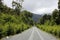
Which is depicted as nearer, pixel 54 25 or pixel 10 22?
pixel 10 22

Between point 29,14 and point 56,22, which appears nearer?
point 56,22

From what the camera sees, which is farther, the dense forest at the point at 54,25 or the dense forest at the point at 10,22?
the dense forest at the point at 54,25

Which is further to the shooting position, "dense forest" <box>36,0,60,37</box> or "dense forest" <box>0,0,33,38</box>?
"dense forest" <box>36,0,60,37</box>

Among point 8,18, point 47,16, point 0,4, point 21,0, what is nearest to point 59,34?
point 8,18

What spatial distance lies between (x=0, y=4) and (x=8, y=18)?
16.7m

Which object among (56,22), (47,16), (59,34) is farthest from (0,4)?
(47,16)

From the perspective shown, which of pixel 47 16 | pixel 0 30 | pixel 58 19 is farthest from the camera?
pixel 47 16

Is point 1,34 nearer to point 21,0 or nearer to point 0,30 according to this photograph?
point 0,30

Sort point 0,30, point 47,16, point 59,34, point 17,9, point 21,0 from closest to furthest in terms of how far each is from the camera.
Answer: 1. point 0,30
2. point 59,34
3. point 21,0
4. point 17,9
5. point 47,16

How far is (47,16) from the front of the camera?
6403 inches

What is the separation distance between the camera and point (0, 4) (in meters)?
76.1

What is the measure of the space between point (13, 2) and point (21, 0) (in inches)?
165

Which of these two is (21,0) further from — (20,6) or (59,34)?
(59,34)

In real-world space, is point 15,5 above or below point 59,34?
above
